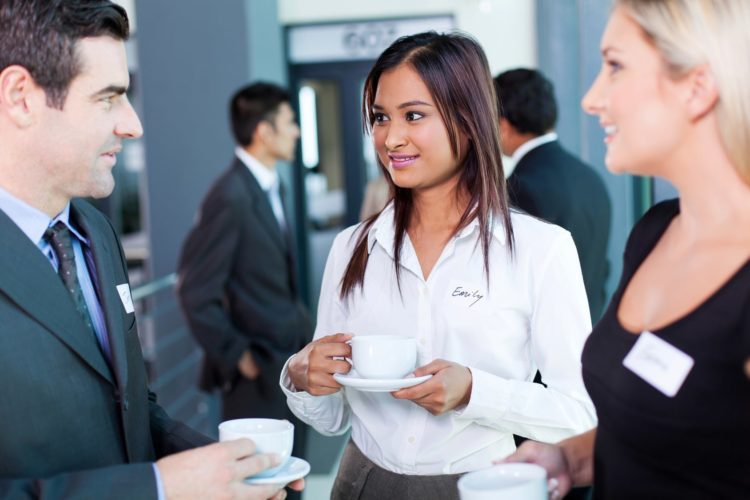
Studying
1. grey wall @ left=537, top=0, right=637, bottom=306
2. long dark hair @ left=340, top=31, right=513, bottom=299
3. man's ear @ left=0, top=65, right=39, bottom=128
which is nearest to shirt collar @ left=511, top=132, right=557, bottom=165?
grey wall @ left=537, top=0, right=637, bottom=306

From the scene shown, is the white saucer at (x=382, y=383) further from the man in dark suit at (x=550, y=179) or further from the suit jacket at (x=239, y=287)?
the suit jacket at (x=239, y=287)

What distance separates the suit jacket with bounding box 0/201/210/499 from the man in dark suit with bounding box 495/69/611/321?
1.84 meters

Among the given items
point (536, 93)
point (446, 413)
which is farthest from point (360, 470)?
point (536, 93)

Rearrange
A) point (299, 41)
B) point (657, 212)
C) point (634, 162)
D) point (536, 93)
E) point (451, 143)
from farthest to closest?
1. point (299, 41)
2. point (536, 93)
3. point (451, 143)
4. point (657, 212)
5. point (634, 162)

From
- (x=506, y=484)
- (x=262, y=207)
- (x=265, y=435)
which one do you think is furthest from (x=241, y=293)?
(x=506, y=484)

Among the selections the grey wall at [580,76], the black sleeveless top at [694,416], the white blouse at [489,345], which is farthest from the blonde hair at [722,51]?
the grey wall at [580,76]

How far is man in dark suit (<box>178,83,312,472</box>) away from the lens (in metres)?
3.57

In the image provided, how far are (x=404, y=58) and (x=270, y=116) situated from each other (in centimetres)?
222

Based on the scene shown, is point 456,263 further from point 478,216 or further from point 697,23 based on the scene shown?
Answer: point 697,23

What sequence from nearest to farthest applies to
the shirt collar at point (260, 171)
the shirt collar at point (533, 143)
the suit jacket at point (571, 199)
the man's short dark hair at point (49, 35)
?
1. the man's short dark hair at point (49, 35)
2. the suit jacket at point (571, 199)
3. the shirt collar at point (533, 143)
4. the shirt collar at point (260, 171)

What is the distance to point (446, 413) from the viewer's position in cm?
175

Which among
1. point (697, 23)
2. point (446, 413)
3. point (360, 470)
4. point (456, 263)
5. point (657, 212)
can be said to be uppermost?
point (697, 23)

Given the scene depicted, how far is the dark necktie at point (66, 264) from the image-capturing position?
59.8 inches

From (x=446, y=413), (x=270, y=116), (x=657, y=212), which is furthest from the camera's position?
(x=270, y=116)
